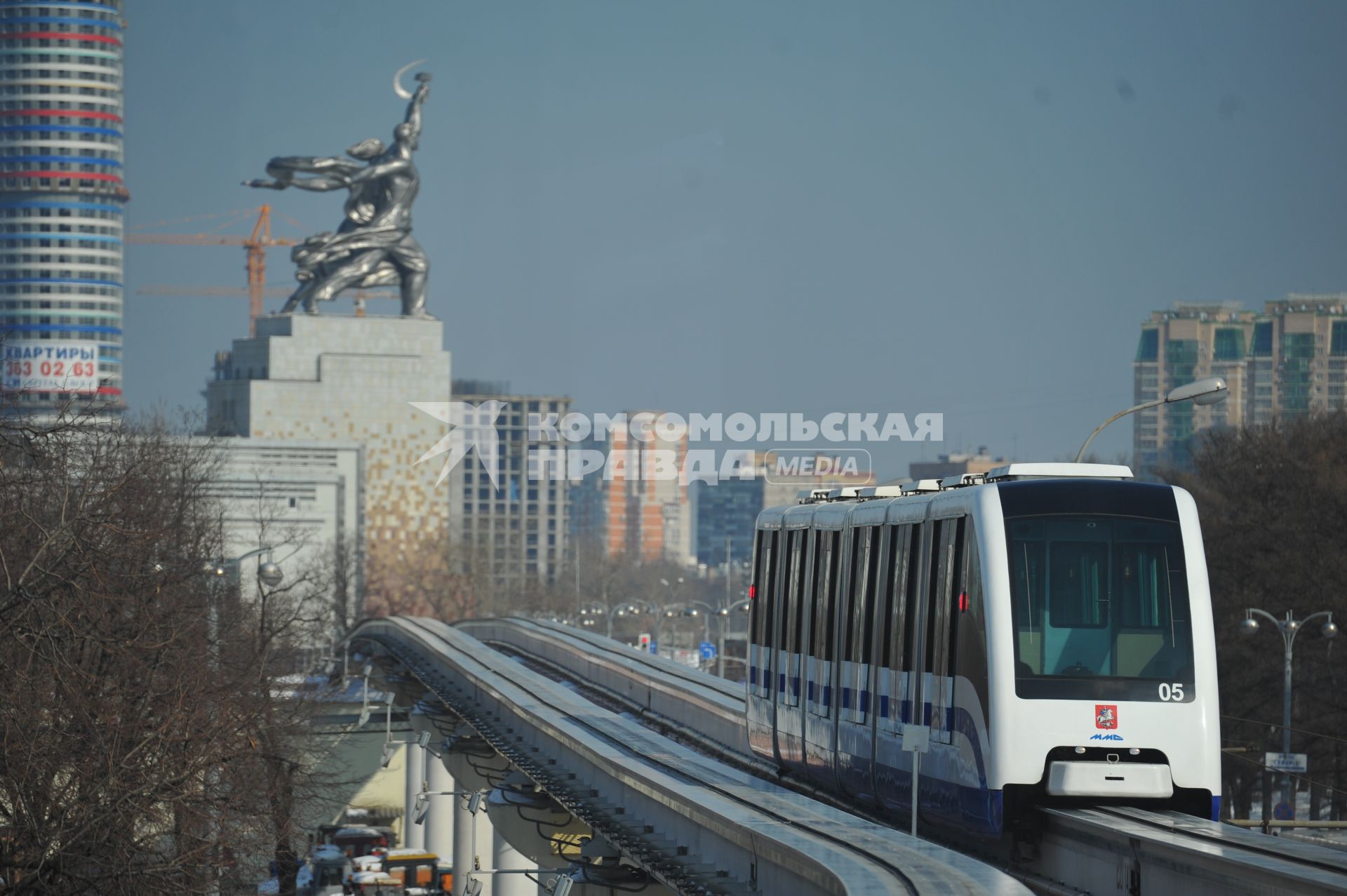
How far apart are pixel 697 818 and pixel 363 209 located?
152211 millimetres

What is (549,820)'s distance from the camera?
110 ft

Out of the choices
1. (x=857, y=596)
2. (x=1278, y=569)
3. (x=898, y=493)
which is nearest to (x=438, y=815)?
(x=1278, y=569)

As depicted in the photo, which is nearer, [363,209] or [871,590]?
[871,590]

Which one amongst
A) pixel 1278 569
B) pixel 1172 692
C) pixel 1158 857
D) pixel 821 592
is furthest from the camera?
pixel 1278 569

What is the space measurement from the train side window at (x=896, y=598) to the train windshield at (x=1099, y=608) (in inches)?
92.9

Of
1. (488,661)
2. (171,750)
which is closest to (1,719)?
(171,750)

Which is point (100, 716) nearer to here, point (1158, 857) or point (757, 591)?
point (757, 591)

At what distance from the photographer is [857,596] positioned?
862 inches

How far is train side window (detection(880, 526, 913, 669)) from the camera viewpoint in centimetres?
2019

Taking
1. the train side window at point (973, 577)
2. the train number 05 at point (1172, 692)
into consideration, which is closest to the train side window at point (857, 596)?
the train side window at point (973, 577)

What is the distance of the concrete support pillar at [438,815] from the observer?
66.1 meters

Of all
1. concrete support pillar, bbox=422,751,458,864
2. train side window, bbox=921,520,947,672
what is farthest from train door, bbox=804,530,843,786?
concrete support pillar, bbox=422,751,458,864

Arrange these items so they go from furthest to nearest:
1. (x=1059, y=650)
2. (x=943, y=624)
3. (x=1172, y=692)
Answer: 1. (x=943, y=624)
2. (x=1059, y=650)
3. (x=1172, y=692)

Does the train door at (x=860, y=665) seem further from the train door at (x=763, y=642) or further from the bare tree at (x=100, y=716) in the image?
the bare tree at (x=100, y=716)
